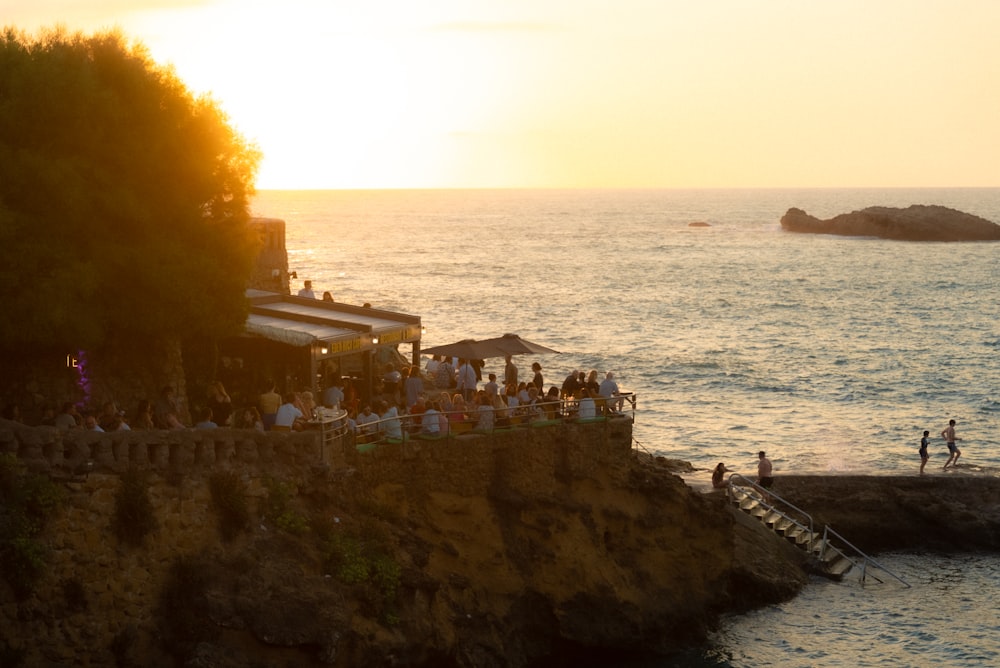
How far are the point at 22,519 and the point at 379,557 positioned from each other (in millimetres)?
6118

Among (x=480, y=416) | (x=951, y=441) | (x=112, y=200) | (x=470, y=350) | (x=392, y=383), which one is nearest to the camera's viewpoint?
(x=112, y=200)

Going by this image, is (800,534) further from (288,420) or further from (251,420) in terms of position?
(251,420)

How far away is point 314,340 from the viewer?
28531mm

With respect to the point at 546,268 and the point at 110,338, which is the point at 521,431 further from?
the point at 546,268

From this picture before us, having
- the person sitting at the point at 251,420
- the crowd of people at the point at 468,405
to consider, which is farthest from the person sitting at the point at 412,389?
the person sitting at the point at 251,420

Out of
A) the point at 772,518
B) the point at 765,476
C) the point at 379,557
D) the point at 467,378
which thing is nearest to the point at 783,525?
the point at 772,518

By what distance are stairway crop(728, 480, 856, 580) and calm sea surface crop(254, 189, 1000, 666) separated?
1.05m

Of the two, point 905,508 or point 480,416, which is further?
point 905,508

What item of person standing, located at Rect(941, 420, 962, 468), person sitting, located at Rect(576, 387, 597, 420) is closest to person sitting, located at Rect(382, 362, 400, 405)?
person sitting, located at Rect(576, 387, 597, 420)

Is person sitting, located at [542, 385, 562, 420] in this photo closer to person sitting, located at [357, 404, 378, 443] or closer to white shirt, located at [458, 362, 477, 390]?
white shirt, located at [458, 362, 477, 390]

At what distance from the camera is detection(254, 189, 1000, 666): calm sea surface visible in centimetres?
3216

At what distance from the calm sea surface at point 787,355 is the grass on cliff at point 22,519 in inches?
592

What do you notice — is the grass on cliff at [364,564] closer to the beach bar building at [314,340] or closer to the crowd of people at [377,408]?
the crowd of people at [377,408]

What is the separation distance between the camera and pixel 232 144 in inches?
1067
